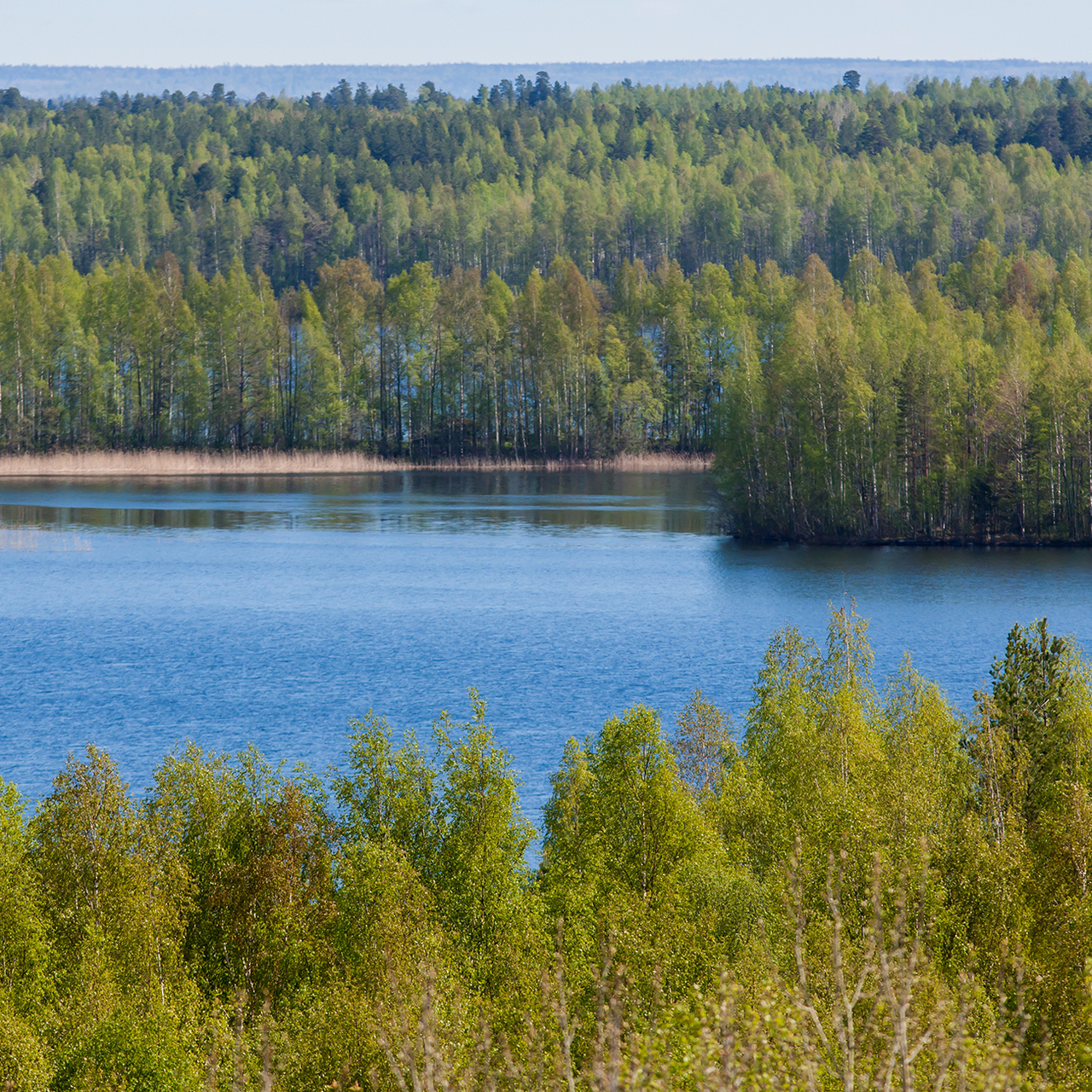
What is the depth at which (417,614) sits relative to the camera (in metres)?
58.4

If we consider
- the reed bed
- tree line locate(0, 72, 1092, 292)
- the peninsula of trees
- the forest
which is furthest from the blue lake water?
tree line locate(0, 72, 1092, 292)

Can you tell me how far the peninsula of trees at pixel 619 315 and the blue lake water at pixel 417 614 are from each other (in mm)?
6934

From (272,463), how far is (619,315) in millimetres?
34136

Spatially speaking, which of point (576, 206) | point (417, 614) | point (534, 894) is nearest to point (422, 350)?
point (576, 206)

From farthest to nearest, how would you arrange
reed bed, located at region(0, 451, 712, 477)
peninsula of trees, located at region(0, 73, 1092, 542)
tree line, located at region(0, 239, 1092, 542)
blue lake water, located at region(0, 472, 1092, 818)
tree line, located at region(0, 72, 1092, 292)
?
tree line, located at region(0, 72, 1092, 292), tree line, located at region(0, 239, 1092, 542), reed bed, located at region(0, 451, 712, 477), peninsula of trees, located at region(0, 73, 1092, 542), blue lake water, located at region(0, 472, 1092, 818)

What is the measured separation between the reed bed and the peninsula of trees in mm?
2096

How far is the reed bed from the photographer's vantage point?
114m

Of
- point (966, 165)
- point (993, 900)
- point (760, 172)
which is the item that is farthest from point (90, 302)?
point (993, 900)

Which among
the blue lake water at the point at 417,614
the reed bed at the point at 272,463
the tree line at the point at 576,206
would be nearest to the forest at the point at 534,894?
the blue lake water at the point at 417,614

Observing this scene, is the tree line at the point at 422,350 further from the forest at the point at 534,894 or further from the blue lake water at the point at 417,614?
the forest at the point at 534,894

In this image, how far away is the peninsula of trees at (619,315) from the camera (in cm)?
7881

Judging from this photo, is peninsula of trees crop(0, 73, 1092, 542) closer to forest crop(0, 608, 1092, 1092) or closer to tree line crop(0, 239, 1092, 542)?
tree line crop(0, 239, 1092, 542)

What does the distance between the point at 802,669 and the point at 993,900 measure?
40.4 feet

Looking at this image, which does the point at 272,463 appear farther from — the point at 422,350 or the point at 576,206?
the point at 576,206
